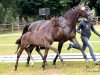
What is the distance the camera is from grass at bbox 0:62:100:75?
1367 cm

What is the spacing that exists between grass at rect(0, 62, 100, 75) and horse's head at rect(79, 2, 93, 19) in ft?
6.36

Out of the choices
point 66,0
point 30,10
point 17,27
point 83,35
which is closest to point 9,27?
point 17,27

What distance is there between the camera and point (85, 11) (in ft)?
49.2

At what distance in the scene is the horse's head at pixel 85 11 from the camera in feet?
48.7

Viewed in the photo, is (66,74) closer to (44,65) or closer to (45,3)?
(44,65)

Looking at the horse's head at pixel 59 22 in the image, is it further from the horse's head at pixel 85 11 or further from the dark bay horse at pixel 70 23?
the horse's head at pixel 85 11

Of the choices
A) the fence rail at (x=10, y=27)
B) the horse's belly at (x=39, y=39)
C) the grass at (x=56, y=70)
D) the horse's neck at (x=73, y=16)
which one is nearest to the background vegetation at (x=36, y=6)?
the fence rail at (x=10, y=27)

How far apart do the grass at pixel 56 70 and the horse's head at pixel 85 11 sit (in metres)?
1.94

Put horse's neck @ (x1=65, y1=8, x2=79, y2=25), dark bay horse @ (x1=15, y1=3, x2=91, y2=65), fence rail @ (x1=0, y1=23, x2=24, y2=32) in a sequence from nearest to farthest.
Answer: dark bay horse @ (x1=15, y1=3, x2=91, y2=65) → horse's neck @ (x1=65, y1=8, x2=79, y2=25) → fence rail @ (x1=0, y1=23, x2=24, y2=32)

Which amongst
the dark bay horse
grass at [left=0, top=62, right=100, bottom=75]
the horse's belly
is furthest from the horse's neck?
grass at [left=0, top=62, right=100, bottom=75]

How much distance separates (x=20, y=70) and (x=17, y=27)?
3850 centimetres

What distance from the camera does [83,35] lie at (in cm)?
1596

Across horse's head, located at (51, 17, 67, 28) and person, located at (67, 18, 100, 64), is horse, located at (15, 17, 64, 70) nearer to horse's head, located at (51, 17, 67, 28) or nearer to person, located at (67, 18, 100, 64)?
horse's head, located at (51, 17, 67, 28)

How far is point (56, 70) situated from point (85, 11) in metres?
2.50
